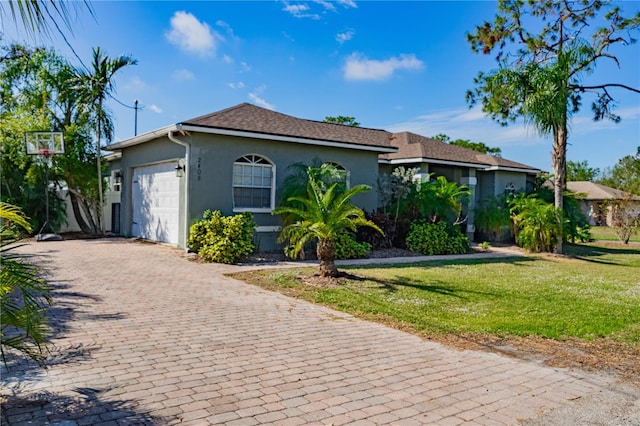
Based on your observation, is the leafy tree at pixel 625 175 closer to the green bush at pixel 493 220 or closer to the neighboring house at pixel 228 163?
the green bush at pixel 493 220

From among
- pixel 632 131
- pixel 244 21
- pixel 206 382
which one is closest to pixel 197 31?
pixel 244 21

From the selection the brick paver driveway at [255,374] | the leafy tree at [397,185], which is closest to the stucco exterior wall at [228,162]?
the leafy tree at [397,185]

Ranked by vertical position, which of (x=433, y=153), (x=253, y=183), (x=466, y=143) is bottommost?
(x=253, y=183)

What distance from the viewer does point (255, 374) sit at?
179 inches

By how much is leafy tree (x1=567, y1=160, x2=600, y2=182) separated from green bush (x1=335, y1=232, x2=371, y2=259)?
61.2 meters

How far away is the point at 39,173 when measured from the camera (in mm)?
17203

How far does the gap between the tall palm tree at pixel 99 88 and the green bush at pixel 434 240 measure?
11946 millimetres

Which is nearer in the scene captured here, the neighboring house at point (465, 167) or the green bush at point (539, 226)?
the green bush at point (539, 226)

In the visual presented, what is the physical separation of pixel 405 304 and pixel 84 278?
246 inches

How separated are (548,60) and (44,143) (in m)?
20.5

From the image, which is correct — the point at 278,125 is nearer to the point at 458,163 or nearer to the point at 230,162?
the point at 230,162

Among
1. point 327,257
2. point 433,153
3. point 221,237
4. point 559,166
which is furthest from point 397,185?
point 327,257

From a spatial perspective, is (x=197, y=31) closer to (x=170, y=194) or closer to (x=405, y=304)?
(x=170, y=194)

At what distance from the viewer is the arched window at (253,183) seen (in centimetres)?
1407
